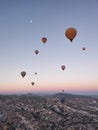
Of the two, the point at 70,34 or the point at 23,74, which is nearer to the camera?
the point at 70,34
